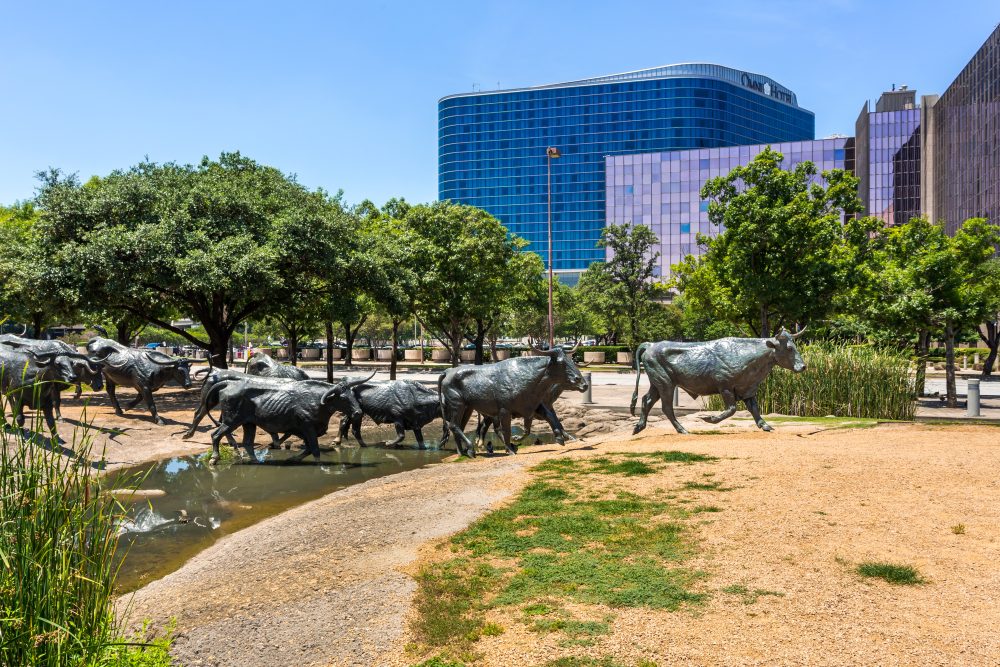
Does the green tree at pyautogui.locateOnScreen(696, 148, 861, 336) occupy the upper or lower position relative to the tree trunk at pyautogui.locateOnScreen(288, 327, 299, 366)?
upper

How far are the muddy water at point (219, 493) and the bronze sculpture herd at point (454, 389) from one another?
0.59 meters

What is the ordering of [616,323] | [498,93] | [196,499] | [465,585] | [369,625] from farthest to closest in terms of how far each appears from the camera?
1. [498,93]
2. [616,323]
3. [196,499]
4. [465,585]
5. [369,625]

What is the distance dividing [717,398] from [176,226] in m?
18.0

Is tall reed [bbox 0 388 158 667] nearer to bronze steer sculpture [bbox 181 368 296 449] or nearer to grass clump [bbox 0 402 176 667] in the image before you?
grass clump [bbox 0 402 176 667]

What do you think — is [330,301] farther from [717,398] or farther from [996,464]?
[996,464]

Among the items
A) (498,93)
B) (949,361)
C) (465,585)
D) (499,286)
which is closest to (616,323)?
(499,286)

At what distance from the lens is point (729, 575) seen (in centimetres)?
609

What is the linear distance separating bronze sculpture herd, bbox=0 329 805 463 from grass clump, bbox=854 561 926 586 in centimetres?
744

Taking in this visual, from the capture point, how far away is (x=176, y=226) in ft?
74.5

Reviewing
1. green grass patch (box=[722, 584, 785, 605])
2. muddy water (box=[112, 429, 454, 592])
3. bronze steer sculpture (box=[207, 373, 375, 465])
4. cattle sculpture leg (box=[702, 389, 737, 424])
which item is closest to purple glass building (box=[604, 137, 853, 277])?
cattle sculpture leg (box=[702, 389, 737, 424])

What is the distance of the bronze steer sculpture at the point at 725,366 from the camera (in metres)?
14.8

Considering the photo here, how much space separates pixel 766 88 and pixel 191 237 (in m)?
149

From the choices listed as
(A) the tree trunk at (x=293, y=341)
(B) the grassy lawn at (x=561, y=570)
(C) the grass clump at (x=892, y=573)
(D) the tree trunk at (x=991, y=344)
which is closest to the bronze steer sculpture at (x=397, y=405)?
(B) the grassy lawn at (x=561, y=570)

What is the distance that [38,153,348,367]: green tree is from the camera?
21609 mm
